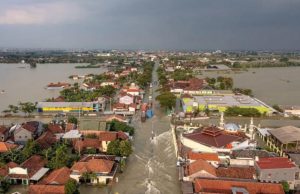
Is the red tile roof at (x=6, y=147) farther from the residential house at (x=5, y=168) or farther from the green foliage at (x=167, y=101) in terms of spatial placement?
the green foliage at (x=167, y=101)

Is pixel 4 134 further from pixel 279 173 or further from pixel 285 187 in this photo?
pixel 285 187

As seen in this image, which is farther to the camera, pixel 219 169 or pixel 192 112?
→ pixel 192 112

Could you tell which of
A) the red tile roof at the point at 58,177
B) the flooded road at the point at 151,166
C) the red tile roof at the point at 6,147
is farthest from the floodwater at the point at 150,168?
the red tile roof at the point at 6,147

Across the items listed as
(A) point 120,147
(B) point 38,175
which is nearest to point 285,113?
(A) point 120,147

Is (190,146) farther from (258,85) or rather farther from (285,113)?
(258,85)

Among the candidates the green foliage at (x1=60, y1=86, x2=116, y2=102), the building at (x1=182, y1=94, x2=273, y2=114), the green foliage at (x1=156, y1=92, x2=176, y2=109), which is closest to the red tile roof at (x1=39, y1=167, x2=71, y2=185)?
the green foliage at (x1=156, y1=92, x2=176, y2=109)

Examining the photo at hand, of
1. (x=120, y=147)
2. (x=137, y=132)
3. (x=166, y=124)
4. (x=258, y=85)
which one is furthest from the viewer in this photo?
(x=258, y=85)

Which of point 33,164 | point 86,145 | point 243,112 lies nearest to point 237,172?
point 86,145
